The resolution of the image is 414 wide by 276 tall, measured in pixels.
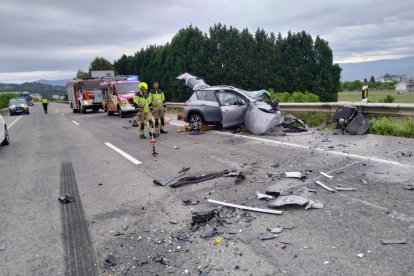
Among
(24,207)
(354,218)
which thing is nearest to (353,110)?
(354,218)

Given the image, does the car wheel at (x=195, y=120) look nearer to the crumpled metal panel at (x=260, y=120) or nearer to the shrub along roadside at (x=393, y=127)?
the crumpled metal panel at (x=260, y=120)

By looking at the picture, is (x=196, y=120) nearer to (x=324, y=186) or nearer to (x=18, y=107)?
(x=324, y=186)

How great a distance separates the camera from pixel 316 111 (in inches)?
497

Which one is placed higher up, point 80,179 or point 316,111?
point 316,111

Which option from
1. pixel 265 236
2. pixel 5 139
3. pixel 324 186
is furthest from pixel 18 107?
pixel 265 236

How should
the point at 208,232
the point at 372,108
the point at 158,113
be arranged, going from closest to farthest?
the point at 208,232 → the point at 372,108 → the point at 158,113

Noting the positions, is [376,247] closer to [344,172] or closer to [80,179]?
[344,172]

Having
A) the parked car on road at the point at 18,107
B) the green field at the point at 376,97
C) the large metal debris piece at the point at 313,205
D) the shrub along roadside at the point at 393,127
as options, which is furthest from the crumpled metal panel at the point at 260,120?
the parked car on road at the point at 18,107

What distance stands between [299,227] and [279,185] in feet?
4.96

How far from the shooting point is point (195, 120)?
1311cm

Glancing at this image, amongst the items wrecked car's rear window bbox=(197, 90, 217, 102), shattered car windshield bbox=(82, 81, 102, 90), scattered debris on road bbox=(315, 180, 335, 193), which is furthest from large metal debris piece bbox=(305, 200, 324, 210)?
shattered car windshield bbox=(82, 81, 102, 90)

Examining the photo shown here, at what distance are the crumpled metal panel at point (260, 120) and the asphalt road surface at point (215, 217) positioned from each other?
2.39 metres

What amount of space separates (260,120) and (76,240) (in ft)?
26.1

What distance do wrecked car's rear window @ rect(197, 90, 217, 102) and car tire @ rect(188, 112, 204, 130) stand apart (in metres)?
0.63
